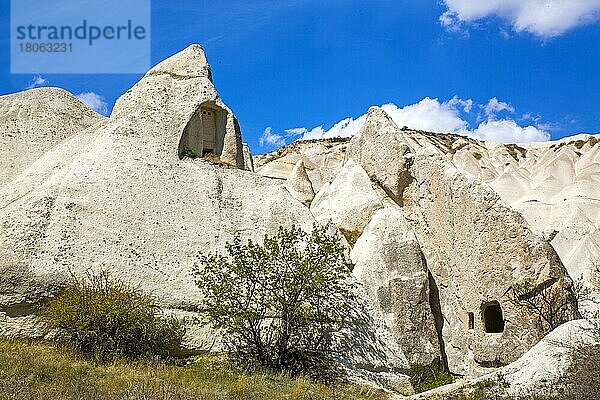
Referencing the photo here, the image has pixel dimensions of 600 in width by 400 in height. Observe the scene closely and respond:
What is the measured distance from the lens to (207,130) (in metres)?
19.7

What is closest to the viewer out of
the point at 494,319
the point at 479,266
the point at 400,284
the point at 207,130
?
the point at 400,284

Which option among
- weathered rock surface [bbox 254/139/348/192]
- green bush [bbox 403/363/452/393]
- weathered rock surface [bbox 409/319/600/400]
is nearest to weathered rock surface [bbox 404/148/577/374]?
green bush [bbox 403/363/452/393]

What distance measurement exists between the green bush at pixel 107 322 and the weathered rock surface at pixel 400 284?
5403 mm

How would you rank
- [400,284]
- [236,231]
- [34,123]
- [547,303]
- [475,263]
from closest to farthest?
[236,231]
[547,303]
[400,284]
[475,263]
[34,123]

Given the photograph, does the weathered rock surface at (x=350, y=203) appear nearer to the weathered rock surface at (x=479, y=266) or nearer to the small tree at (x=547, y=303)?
the weathered rock surface at (x=479, y=266)

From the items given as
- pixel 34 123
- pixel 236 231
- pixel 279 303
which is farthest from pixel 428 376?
pixel 34 123

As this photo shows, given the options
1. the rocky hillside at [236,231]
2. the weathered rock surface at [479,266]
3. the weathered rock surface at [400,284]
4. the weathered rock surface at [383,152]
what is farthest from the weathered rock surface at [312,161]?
the weathered rock surface at [400,284]

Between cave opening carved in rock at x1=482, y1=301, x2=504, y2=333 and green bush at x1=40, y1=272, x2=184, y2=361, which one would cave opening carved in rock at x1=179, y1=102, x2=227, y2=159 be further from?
cave opening carved in rock at x1=482, y1=301, x2=504, y2=333

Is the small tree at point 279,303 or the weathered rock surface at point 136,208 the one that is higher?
the weathered rock surface at point 136,208

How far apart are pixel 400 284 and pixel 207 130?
280 inches

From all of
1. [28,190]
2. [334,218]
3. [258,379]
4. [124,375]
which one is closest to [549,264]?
[334,218]

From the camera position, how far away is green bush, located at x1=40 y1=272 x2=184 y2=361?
12969 millimetres

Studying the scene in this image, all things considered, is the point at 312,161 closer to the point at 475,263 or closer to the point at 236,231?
the point at 475,263

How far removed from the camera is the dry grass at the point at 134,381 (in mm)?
10391
